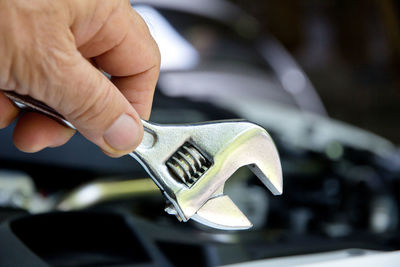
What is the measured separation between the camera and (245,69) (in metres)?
1.64

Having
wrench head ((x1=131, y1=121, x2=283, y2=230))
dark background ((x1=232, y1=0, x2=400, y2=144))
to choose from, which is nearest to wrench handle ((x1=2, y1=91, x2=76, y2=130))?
wrench head ((x1=131, y1=121, x2=283, y2=230))

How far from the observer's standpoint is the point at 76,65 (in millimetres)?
416

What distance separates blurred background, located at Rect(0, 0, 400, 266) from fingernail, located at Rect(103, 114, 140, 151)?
0.20 meters

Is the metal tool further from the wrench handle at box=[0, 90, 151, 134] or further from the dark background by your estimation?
the dark background

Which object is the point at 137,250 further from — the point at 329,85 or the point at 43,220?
the point at 329,85

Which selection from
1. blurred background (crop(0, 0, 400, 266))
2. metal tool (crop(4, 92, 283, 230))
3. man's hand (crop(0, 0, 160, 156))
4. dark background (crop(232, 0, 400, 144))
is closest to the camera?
man's hand (crop(0, 0, 160, 156))

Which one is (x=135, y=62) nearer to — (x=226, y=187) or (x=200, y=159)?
(x=200, y=159)

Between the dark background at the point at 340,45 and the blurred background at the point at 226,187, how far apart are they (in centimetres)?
334

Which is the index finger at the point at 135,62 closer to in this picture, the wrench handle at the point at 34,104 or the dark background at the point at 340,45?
the wrench handle at the point at 34,104

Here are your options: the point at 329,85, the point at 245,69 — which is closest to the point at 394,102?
the point at 329,85

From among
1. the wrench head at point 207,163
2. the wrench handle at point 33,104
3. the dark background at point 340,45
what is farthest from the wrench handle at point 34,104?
the dark background at point 340,45

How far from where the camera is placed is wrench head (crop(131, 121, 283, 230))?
0.51 m

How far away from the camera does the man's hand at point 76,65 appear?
390mm

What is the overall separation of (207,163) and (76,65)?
201 millimetres
